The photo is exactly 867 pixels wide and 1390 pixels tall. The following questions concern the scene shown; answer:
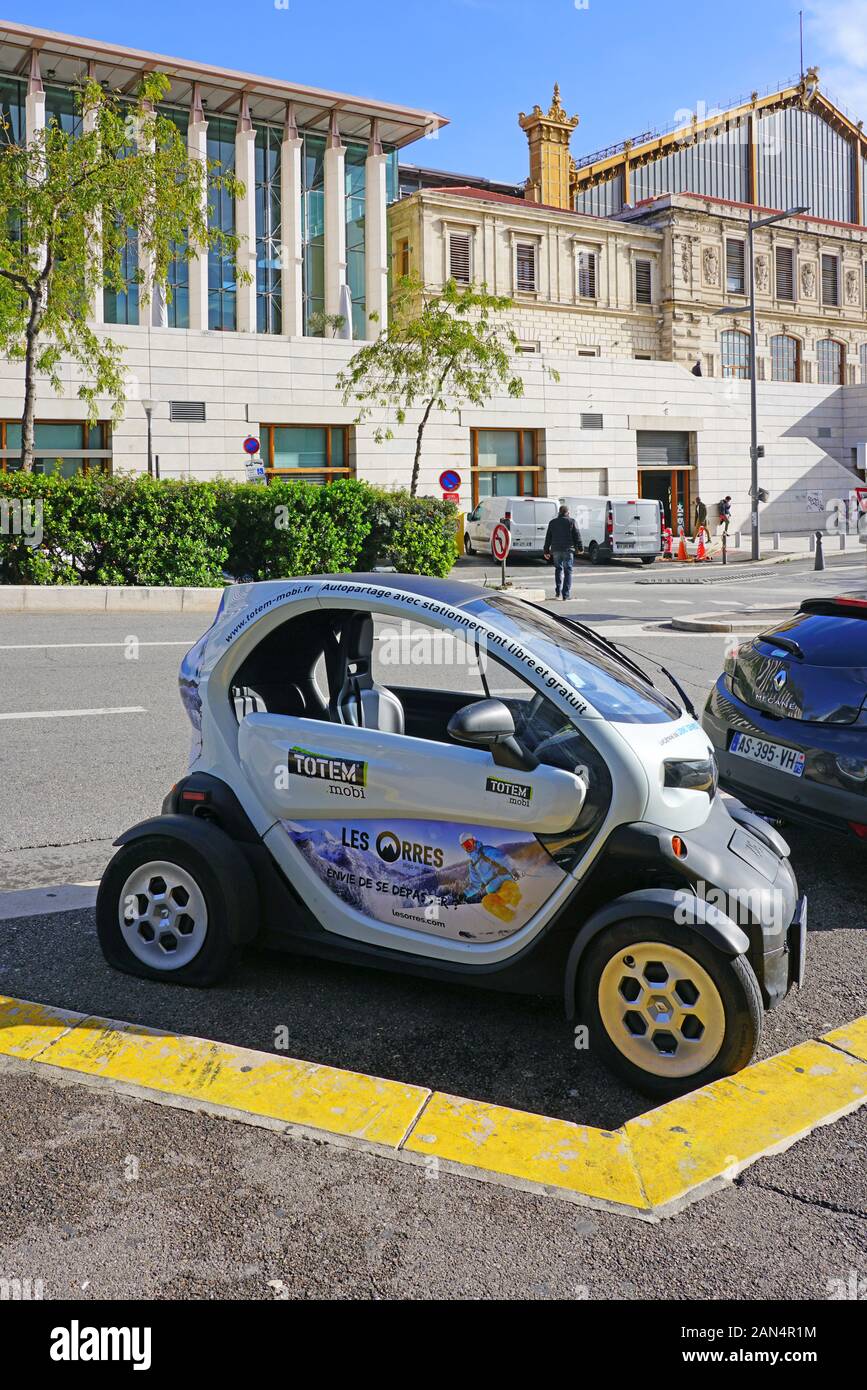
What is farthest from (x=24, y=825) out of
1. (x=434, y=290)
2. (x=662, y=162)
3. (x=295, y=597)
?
(x=662, y=162)

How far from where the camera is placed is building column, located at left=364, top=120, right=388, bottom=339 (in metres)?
51.4

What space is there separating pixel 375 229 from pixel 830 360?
114ft

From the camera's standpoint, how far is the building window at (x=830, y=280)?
72812mm

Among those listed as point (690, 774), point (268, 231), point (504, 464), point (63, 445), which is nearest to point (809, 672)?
point (690, 774)

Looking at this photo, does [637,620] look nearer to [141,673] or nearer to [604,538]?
[141,673]

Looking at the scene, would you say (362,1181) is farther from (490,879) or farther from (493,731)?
(493,731)

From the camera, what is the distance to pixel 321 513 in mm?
21266

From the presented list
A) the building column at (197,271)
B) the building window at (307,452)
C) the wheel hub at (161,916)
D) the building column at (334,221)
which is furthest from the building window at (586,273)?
the wheel hub at (161,916)

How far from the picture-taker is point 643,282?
65.6m

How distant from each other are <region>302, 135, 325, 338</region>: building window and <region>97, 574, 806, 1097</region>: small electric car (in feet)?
161

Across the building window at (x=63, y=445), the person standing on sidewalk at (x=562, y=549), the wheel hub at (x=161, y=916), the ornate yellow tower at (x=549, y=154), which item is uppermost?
the ornate yellow tower at (x=549, y=154)

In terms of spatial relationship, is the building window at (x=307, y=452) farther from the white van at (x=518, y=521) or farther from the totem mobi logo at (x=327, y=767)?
the totem mobi logo at (x=327, y=767)

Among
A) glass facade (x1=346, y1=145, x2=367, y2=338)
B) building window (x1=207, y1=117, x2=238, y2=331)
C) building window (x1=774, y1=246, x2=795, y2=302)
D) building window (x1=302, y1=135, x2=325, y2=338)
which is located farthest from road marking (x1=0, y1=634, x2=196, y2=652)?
building window (x1=774, y1=246, x2=795, y2=302)

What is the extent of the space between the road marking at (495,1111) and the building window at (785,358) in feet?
239
